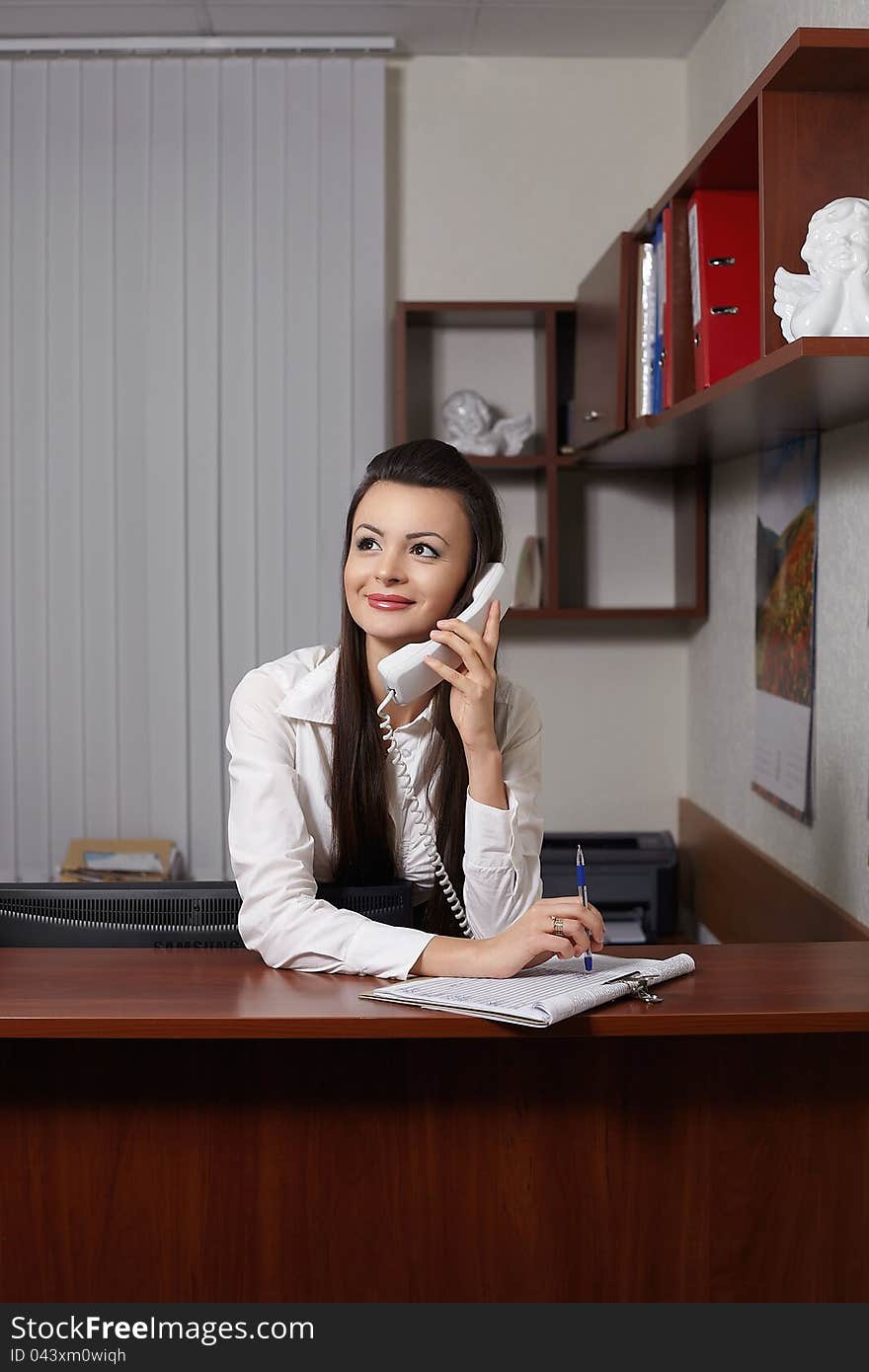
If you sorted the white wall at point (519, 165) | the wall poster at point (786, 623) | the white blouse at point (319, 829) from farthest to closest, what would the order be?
the white wall at point (519, 165), the wall poster at point (786, 623), the white blouse at point (319, 829)

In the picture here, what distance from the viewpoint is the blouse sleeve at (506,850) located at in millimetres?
1626

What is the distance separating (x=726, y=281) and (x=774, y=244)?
46 cm

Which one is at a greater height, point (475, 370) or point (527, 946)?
point (475, 370)

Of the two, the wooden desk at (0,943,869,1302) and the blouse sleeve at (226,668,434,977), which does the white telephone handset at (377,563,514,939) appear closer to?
the blouse sleeve at (226,668,434,977)

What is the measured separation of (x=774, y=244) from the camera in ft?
5.20

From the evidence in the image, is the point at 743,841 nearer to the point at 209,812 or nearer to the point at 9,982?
the point at 209,812

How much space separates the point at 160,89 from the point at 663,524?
66.6 inches

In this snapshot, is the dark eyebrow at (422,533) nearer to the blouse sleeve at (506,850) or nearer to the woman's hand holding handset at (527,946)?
the blouse sleeve at (506,850)

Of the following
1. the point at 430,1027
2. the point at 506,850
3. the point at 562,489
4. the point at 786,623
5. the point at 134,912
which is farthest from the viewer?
the point at 562,489

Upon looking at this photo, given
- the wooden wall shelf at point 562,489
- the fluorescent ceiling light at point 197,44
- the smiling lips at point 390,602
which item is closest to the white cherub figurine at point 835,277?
the smiling lips at point 390,602

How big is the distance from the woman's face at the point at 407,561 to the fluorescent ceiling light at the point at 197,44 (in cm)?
204

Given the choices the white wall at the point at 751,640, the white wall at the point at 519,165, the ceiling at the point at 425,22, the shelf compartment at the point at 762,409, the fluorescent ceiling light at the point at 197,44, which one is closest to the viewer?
the shelf compartment at the point at 762,409

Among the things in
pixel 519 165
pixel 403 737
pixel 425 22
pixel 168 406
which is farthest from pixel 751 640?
pixel 425 22

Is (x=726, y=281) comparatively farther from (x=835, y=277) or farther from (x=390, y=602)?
(x=390, y=602)
